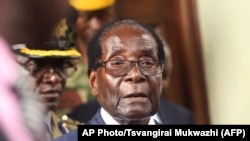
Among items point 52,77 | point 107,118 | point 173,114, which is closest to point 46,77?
point 52,77

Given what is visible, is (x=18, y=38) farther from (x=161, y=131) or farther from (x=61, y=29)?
(x=161, y=131)

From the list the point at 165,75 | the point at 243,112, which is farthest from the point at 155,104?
the point at 243,112

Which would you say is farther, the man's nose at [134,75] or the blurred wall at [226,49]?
the blurred wall at [226,49]

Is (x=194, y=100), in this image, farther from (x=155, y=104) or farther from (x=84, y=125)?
(x=84, y=125)

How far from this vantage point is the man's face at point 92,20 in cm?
73

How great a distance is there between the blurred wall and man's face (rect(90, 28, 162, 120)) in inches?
5.3

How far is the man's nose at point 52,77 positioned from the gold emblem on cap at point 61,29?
55 millimetres

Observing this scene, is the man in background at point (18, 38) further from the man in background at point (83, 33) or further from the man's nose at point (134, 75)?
the man's nose at point (134, 75)

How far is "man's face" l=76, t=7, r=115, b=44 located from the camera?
0.73 metres

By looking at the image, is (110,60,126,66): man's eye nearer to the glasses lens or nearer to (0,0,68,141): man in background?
the glasses lens

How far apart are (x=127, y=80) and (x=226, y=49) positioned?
0.20 meters

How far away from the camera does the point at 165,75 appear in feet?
2.48

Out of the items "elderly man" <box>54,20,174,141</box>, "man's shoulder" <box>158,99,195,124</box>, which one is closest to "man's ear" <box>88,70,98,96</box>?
"elderly man" <box>54,20,174,141</box>

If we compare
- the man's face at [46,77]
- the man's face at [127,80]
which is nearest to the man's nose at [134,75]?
the man's face at [127,80]
